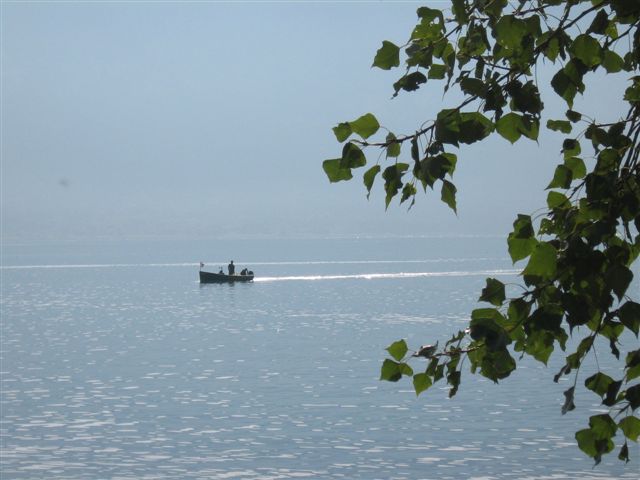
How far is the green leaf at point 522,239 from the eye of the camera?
11.8ft

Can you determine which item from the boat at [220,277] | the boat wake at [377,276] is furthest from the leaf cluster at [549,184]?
the boat wake at [377,276]

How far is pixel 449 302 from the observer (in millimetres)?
105812

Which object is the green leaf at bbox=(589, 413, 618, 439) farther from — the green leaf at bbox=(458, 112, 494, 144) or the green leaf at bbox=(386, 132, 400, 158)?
the green leaf at bbox=(386, 132, 400, 158)

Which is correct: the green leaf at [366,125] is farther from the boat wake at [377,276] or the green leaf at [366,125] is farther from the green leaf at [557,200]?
the boat wake at [377,276]

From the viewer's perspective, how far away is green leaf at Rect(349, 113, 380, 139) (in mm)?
3622

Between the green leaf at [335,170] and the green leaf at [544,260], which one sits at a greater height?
the green leaf at [335,170]

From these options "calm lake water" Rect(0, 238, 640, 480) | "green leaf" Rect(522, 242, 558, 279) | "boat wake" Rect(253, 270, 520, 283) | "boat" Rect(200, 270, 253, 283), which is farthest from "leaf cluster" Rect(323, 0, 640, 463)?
"boat wake" Rect(253, 270, 520, 283)

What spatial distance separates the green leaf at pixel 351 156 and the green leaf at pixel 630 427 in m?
1.30

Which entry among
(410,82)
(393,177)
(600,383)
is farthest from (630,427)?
(410,82)

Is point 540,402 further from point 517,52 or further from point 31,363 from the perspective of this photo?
point 517,52

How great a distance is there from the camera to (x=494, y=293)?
3.57 metres

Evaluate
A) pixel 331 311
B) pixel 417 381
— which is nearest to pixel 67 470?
pixel 417 381

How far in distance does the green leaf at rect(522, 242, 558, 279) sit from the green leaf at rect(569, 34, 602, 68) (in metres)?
0.65

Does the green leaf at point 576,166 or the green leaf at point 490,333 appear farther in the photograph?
the green leaf at point 576,166
